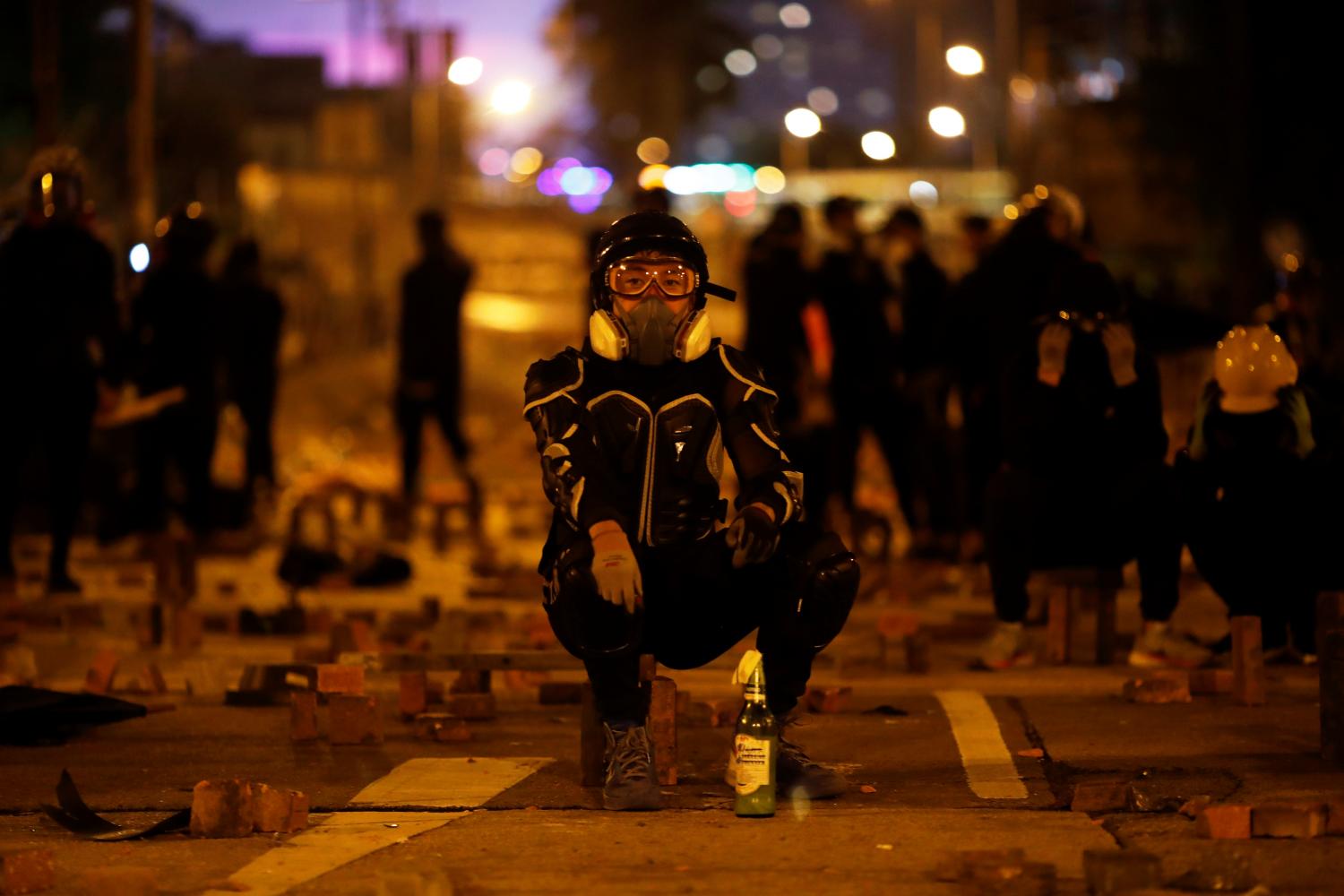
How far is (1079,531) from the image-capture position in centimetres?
963

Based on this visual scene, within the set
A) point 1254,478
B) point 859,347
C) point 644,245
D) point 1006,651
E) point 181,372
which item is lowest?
point 1006,651

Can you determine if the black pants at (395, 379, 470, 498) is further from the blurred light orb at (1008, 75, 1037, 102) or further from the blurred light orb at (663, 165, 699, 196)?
the blurred light orb at (663, 165, 699, 196)

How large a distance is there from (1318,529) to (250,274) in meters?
10.4

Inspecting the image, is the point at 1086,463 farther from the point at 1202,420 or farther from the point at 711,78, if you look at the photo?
the point at 711,78

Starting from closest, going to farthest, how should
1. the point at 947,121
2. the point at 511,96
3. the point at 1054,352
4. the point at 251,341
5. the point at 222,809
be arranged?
the point at 222,809 < the point at 1054,352 < the point at 251,341 < the point at 947,121 < the point at 511,96

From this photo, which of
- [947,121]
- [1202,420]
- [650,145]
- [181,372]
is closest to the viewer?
[1202,420]

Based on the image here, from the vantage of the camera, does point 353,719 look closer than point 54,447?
Yes

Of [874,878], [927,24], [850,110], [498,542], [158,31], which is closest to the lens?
[874,878]

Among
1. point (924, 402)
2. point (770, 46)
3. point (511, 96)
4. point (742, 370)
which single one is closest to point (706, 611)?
point (742, 370)

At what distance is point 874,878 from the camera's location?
221 inches

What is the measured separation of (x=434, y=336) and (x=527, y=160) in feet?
273

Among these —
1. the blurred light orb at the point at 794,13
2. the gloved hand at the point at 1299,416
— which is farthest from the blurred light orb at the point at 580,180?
the gloved hand at the point at 1299,416

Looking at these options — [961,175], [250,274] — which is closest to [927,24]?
[961,175]

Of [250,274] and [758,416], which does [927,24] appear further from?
[758,416]
